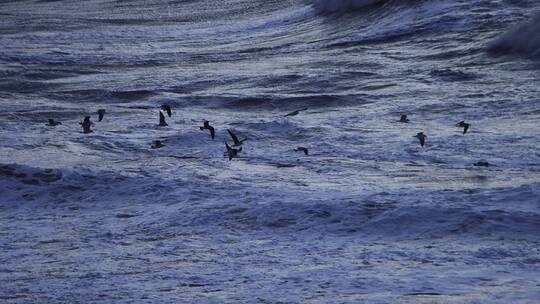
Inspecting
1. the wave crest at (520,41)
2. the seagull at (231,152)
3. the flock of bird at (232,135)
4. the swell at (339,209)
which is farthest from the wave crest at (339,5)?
the swell at (339,209)

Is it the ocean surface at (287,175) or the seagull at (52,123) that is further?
the seagull at (52,123)

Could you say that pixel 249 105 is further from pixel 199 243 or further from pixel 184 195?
pixel 199 243

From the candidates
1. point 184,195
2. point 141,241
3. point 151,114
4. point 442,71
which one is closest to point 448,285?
point 141,241

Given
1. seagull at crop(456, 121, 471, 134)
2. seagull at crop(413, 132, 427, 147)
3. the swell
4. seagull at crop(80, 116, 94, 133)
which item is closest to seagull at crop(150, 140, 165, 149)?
seagull at crop(80, 116, 94, 133)

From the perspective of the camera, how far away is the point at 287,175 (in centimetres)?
664

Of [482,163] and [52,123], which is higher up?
[482,163]

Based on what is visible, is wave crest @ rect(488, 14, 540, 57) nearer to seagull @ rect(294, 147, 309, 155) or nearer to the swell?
seagull @ rect(294, 147, 309, 155)

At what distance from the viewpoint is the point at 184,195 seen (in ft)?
20.6

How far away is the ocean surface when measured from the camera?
185 inches

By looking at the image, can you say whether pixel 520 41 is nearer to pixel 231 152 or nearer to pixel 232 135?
pixel 232 135

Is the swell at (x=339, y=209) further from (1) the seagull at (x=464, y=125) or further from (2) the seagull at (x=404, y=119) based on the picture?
(2) the seagull at (x=404, y=119)

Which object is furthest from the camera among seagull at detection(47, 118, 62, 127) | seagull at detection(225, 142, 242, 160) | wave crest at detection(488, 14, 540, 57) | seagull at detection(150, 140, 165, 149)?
wave crest at detection(488, 14, 540, 57)

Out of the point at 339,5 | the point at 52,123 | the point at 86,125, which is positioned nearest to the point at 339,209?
the point at 86,125

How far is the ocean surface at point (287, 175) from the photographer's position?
4711 mm
